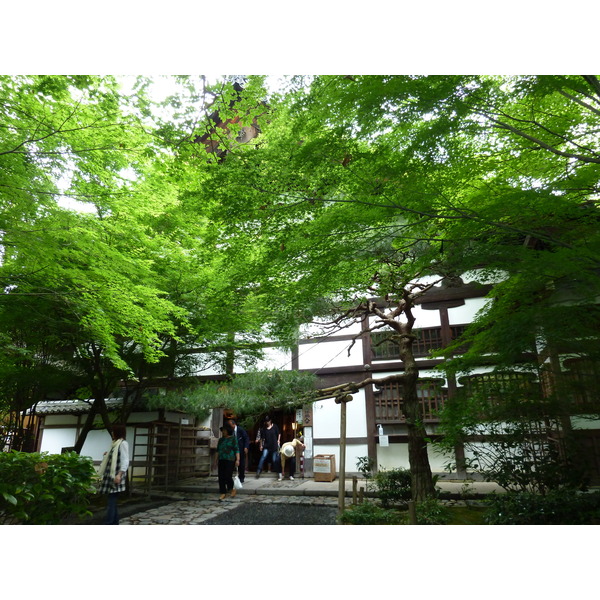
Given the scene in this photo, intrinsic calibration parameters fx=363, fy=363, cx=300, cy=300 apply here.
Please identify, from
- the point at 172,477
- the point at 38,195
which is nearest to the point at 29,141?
the point at 38,195

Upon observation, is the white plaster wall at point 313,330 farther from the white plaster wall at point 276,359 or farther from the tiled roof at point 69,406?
the tiled roof at point 69,406

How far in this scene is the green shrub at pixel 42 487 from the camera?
2549mm

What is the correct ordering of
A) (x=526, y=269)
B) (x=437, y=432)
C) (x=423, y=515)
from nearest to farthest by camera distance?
(x=526, y=269) → (x=423, y=515) → (x=437, y=432)

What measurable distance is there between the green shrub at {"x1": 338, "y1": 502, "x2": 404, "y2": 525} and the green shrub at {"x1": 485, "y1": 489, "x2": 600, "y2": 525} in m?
0.79

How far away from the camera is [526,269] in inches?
111

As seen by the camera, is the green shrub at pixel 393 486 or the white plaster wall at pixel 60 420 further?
the white plaster wall at pixel 60 420

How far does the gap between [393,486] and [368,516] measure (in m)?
0.65

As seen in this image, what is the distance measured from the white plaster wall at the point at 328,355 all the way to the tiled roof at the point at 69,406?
236 cm

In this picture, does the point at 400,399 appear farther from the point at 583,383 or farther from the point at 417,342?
the point at 583,383

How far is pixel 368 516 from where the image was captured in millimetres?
3209

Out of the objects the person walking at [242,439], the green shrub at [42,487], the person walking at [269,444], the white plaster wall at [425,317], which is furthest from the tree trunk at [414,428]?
the green shrub at [42,487]

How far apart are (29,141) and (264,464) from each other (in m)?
3.93

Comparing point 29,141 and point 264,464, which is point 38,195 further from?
point 264,464

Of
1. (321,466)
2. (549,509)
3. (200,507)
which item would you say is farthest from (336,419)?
(549,509)
